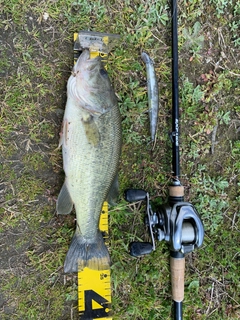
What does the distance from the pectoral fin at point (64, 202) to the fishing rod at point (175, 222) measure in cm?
46

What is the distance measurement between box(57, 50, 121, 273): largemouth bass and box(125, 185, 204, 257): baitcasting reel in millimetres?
347

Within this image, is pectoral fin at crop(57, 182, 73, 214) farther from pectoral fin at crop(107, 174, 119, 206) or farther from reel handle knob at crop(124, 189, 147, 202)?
reel handle knob at crop(124, 189, 147, 202)

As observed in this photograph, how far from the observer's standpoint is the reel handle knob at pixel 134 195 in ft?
9.04

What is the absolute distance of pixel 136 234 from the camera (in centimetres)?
302

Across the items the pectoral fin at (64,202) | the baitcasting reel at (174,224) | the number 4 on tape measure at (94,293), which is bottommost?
the number 4 on tape measure at (94,293)

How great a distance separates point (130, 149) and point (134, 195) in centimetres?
45

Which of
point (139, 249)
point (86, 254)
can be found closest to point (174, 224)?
point (139, 249)

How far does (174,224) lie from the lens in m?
2.58

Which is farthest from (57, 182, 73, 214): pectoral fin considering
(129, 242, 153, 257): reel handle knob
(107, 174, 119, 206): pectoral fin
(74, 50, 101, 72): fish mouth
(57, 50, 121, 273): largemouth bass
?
(74, 50, 101, 72): fish mouth

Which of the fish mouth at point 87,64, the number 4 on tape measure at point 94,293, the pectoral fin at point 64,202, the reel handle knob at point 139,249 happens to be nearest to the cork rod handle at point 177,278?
the reel handle knob at point 139,249

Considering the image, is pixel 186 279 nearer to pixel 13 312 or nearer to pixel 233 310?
pixel 233 310

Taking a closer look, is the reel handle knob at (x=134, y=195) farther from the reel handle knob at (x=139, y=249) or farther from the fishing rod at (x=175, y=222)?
the reel handle knob at (x=139, y=249)

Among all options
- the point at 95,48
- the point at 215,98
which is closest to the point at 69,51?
the point at 95,48

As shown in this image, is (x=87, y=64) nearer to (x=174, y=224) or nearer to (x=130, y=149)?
(x=130, y=149)
